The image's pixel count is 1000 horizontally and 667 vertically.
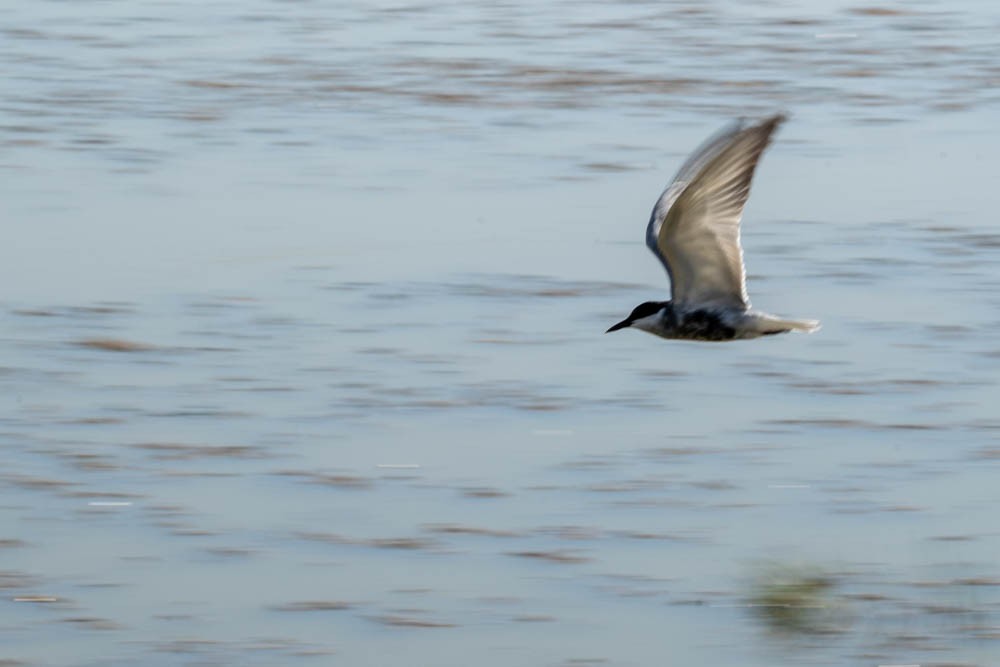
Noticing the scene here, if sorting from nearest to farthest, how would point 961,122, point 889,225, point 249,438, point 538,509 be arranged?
point 538,509 < point 249,438 < point 889,225 < point 961,122

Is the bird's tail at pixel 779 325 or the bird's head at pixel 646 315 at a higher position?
the bird's tail at pixel 779 325

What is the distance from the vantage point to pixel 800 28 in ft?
48.1

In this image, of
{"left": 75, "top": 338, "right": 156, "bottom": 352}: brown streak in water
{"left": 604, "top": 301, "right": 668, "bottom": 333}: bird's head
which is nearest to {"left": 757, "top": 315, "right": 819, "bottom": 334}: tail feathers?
{"left": 604, "top": 301, "right": 668, "bottom": 333}: bird's head

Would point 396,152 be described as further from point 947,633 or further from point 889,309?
point 947,633

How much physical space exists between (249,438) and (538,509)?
1.03 m

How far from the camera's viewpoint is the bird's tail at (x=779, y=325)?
6.56 meters

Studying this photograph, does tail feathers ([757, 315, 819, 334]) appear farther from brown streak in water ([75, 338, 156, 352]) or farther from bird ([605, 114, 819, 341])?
brown streak in water ([75, 338, 156, 352])

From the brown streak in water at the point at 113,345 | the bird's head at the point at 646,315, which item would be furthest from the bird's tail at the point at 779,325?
the brown streak in water at the point at 113,345

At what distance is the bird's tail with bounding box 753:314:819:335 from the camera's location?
656 centimetres

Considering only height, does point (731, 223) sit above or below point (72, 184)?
above

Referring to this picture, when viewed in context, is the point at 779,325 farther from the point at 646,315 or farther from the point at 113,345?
the point at 113,345

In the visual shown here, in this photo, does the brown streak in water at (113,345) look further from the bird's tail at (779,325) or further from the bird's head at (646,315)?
the bird's tail at (779,325)

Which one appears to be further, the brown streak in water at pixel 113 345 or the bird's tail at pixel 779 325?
the brown streak in water at pixel 113 345

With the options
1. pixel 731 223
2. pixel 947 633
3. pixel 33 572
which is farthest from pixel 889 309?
pixel 33 572
